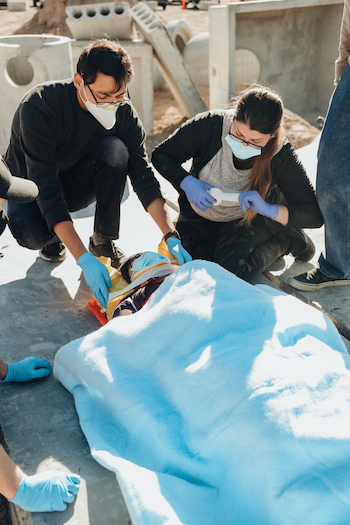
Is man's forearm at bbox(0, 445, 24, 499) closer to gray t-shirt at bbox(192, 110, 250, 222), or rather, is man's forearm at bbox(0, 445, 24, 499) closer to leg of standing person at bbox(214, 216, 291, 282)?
leg of standing person at bbox(214, 216, 291, 282)

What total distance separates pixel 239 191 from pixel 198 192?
0.74 ft

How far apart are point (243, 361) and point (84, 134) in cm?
155

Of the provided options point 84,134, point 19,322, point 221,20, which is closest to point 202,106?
point 221,20

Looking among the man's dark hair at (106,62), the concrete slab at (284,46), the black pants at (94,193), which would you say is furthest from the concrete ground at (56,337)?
the concrete slab at (284,46)

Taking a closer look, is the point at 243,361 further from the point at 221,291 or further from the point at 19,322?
the point at 19,322

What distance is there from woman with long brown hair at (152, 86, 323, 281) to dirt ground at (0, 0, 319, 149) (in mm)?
2966

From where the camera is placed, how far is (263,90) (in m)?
2.10

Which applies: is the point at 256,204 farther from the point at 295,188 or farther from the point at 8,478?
the point at 8,478

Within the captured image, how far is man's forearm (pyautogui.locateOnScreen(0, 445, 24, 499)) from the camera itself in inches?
54.7

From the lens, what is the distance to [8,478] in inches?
55.1

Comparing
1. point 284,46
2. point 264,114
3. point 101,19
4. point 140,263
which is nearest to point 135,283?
point 140,263

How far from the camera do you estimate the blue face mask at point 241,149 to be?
221cm

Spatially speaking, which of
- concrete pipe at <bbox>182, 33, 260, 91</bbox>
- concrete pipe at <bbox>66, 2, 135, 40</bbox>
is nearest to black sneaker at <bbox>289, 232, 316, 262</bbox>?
concrete pipe at <bbox>66, 2, 135, 40</bbox>

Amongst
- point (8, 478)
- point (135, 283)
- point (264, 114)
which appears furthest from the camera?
point (135, 283)
